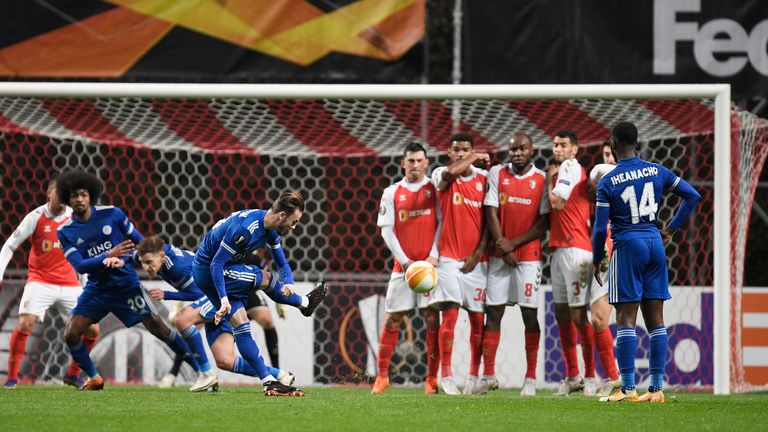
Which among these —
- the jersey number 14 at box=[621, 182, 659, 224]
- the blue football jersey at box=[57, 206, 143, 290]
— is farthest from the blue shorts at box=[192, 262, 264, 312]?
the jersey number 14 at box=[621, 182, 659, 224]

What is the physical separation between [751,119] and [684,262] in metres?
2.35

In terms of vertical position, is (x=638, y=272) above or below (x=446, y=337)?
above

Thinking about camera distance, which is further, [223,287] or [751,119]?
[751,119]

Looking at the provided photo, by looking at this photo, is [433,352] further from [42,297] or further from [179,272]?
[42,297]

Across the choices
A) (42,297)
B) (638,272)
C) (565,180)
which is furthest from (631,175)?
(42,297)

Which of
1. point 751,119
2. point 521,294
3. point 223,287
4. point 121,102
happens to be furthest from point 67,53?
point 751,119

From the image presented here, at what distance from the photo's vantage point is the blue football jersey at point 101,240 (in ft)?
30.4

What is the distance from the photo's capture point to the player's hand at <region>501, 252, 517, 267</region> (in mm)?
9328

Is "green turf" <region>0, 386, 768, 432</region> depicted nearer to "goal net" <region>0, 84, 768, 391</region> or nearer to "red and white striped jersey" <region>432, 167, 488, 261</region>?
"red and white striped jersey" <region>432, 167, 488, 261</region>

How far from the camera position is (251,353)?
27.4ft

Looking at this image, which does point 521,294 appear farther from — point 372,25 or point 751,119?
point 372,25

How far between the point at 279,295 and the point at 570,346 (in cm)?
252

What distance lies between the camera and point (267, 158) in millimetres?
12758

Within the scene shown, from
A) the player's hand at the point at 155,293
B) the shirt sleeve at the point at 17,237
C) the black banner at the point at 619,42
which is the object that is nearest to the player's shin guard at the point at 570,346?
the player's hand at the point at 155,293
